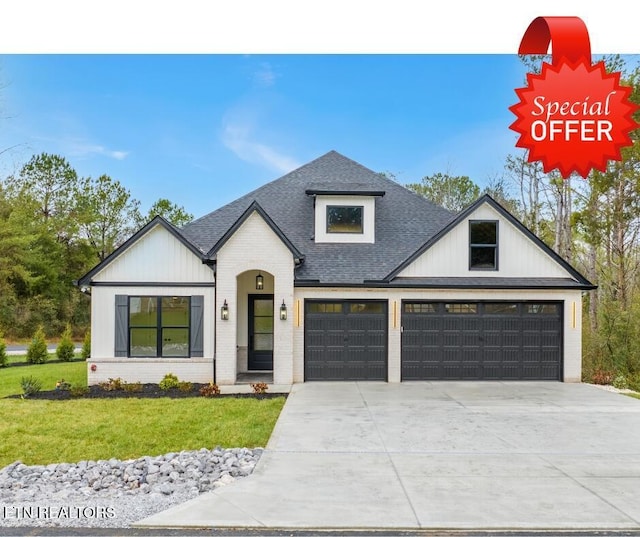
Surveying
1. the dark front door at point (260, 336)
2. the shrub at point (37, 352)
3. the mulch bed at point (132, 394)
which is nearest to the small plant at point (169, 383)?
the mulch bed at point (132, 394)

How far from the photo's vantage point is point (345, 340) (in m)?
13.1

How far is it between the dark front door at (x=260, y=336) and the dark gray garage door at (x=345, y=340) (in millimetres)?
1996

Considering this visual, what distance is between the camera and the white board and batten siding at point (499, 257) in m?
13.2

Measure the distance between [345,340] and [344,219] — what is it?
3807 millimetres

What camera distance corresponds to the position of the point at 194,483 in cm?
557

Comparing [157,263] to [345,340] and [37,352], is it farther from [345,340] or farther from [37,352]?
[37,352]

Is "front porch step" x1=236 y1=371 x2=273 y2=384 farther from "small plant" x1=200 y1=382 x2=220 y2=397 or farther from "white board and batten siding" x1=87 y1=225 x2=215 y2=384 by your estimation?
"small plant" x1=200 y1=382 x2=220 y2=397

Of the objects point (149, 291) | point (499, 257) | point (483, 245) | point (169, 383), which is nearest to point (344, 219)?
point (483, 245)

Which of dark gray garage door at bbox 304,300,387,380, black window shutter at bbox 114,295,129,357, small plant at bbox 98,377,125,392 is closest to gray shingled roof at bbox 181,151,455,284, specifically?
dark gray garage door at bbox 304,300,387,380

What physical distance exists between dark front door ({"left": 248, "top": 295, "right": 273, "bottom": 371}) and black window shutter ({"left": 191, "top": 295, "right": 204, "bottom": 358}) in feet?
6.51

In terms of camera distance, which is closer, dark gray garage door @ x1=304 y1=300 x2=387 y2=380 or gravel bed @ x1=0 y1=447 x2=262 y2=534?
gravel bed @ x1=0 y1=447 x2=262 y2=534

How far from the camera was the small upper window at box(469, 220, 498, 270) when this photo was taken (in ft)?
43.5

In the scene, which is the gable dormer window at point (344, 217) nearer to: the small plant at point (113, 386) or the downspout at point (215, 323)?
the downspout at point (215, 323)

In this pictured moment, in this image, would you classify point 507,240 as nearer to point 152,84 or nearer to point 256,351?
point 256,351
